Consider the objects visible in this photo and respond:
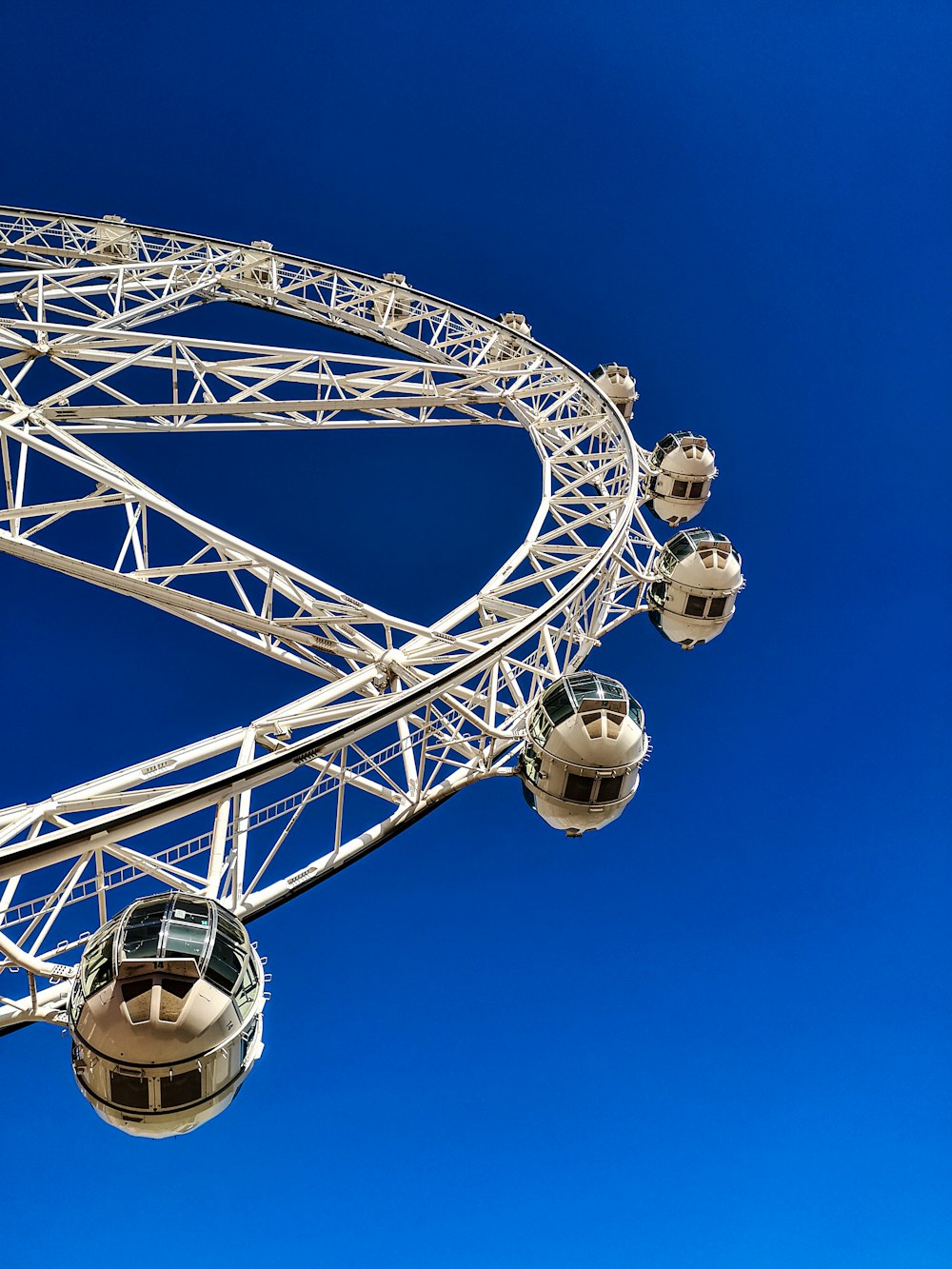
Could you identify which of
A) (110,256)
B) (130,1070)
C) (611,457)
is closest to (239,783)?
(130,1070)

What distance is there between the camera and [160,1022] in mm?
7316

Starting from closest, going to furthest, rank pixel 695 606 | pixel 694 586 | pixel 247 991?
pixel 247 991 < pixel 694 586 < pixel 695 606

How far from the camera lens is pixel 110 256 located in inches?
1109

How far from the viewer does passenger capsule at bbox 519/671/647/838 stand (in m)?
11.1

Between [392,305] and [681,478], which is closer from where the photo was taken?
[681,478]

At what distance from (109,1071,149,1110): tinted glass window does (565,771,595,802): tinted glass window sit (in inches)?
240

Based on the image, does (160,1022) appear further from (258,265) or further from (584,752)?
(258,265)

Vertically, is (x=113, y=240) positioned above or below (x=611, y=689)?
above

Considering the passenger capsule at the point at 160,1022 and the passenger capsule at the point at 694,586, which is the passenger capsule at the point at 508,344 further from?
the passenger capsule at the point at 160,1022

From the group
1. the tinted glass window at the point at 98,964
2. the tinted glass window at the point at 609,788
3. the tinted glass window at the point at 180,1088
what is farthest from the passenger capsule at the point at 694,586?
the tinted glass window at the point at 180,1088

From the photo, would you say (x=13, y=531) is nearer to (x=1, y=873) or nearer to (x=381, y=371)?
(x=1, y=873)

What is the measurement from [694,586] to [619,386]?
1275cm

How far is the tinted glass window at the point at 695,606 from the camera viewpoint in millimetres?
17109

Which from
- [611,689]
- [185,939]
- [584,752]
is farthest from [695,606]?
[185,939]
